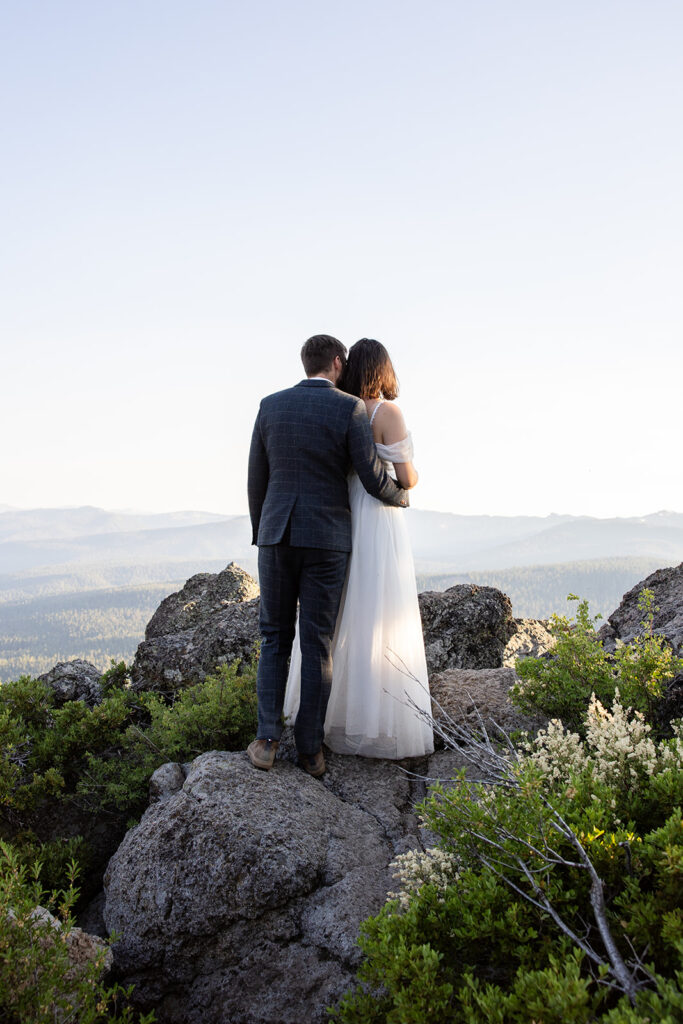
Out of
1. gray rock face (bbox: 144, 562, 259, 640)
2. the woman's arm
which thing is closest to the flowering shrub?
the woman's arm

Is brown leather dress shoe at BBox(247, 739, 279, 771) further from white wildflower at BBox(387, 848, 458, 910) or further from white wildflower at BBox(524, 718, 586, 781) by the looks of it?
white wildflower at BBox(524, 718, 586, 781)

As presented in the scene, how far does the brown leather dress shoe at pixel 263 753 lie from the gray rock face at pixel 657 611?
355cm

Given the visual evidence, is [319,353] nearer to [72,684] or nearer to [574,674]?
[574,674]

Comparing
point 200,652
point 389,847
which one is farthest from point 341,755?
point 200,652

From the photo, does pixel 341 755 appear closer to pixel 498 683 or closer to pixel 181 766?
pixel 181 766

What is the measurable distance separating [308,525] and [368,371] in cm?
149

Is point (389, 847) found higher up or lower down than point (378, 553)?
lower down

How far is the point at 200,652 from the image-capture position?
7.95 meters

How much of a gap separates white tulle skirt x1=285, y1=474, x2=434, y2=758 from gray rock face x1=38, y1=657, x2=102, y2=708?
2974 millimetres

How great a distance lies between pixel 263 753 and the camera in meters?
5.07

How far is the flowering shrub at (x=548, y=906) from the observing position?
2379 mm

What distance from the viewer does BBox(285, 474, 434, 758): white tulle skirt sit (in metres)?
5.61

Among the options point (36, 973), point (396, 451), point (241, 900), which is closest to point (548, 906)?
point (241, 900)

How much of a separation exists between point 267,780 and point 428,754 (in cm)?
168
